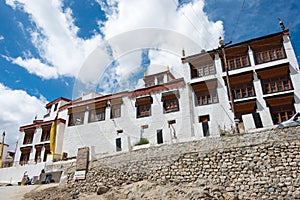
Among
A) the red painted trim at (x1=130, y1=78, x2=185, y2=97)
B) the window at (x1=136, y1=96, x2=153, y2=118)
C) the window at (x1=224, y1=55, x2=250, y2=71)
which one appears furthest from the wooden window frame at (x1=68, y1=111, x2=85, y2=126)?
the window at (x1=224, y1=55, x2=250, y2=71)

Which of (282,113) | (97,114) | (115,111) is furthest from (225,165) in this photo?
(97,114)

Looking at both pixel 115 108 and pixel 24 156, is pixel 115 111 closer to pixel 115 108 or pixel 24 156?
pixel 115 108

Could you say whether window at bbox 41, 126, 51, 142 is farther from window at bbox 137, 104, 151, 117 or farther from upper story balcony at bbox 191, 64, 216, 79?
upper story balcony at bbox 191, 64, 216, 79

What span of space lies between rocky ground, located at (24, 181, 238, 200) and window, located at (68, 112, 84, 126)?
12017 mm

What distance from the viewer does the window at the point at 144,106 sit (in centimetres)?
2345

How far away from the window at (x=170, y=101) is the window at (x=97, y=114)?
735 cm

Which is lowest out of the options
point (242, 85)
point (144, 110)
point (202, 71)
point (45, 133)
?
point (45, 133)

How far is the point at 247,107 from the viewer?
19250 mm

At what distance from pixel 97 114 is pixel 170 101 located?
885cm

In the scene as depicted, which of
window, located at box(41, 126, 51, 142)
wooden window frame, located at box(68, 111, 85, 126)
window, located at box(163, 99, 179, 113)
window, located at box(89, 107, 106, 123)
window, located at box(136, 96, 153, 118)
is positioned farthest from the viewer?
window, located at box(41, 126, 51, 142)

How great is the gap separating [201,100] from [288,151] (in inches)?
422

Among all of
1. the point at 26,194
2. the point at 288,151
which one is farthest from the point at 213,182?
the point at 26,194

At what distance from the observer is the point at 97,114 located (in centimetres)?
2620

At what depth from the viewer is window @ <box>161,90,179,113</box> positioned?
2244cm
